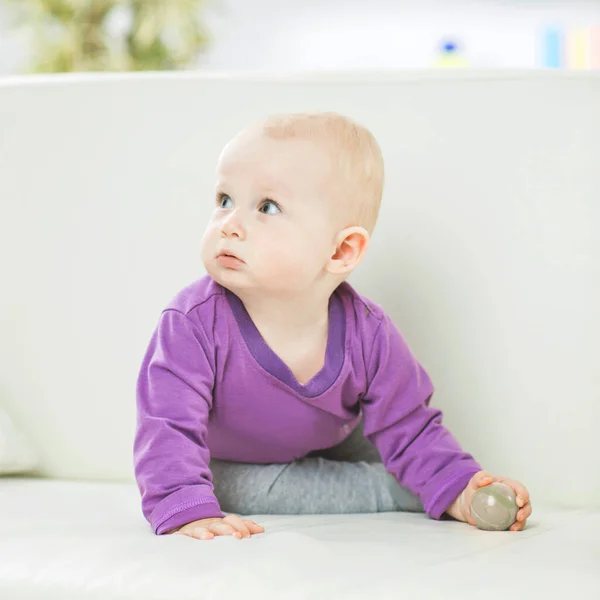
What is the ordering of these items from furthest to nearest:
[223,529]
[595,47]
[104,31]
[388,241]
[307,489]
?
[595,47], [104,31], [388,241], [307,489], [223,529]

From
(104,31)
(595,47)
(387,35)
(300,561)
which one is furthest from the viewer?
(387,35)

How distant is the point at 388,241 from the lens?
127 centimetres

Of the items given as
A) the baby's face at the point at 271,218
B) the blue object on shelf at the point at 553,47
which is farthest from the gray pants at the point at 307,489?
the blue object on shelf at the point at 553,47

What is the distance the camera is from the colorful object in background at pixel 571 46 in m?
4.09

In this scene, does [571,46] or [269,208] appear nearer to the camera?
[269,208]

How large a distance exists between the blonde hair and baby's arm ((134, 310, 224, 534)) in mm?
225

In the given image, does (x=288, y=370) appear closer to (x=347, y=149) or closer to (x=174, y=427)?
(x=174, y=427)

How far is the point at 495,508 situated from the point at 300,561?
0.89 ft

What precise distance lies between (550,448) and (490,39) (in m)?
3.37

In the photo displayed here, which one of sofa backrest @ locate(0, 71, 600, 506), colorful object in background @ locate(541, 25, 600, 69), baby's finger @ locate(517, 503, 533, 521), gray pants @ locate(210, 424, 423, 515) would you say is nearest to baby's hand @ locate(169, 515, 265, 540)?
gray pants @ locate(210, 424, 423, 515)

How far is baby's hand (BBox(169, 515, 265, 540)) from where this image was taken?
0.93 metres

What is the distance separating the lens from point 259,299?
1.11 meters

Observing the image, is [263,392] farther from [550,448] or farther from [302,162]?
[550,448]

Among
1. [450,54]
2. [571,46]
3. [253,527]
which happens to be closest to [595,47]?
[571,46]
